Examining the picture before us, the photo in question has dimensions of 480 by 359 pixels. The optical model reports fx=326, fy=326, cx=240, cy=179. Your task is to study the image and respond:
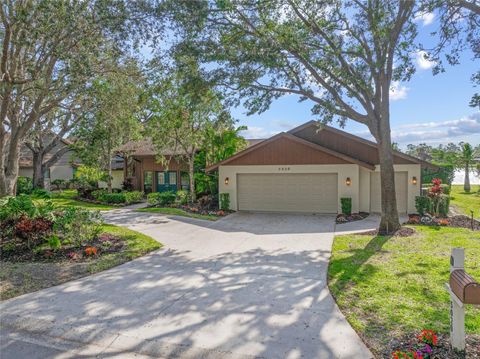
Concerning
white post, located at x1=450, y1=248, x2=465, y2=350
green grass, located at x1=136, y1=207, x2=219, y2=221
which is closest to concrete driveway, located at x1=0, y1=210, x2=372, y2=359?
A: white post, located at x1=450, y1=248, x2=465, y2=350

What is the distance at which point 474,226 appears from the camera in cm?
1203

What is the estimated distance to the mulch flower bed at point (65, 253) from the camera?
8086 millimetres

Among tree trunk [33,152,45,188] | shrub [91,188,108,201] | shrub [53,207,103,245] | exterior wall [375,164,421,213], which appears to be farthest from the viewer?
tree trunk [33,152,45,188]

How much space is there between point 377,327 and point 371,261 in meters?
3.46

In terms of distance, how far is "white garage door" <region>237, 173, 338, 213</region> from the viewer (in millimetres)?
15930

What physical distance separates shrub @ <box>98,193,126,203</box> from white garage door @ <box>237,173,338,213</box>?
766 cm

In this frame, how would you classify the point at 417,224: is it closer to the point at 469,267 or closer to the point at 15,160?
the point at 469,267

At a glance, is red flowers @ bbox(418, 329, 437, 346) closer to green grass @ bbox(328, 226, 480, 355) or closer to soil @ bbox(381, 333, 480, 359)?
soil @ bbox(381, 333, 480, 359)

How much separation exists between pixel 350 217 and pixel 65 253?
1128 cm

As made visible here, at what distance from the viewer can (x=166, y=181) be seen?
A: 2380 centimetres

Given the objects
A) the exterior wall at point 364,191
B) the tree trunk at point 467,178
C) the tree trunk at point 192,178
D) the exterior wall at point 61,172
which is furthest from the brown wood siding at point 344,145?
the exterior wall at point 61,172

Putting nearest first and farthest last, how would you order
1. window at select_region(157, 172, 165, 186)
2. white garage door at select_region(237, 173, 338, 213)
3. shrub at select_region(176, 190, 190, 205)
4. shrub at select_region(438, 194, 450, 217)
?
1. shrub at select_region(438, 194, 450, 217)
2. white garage door at select_region(237, 173, 338, 213)
3. shrub at select_region(176, 190, 190, 205)
4. window at select_region(157, 172, 165, 186)

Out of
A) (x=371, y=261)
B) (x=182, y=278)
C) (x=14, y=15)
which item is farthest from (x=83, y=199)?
(x=371, y=261)

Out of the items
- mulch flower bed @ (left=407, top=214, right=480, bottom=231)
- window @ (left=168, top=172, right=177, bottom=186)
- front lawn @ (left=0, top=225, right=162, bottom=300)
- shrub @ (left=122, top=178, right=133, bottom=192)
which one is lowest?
front lawn @ (left=0, top=225, right=162, bottom=300)
